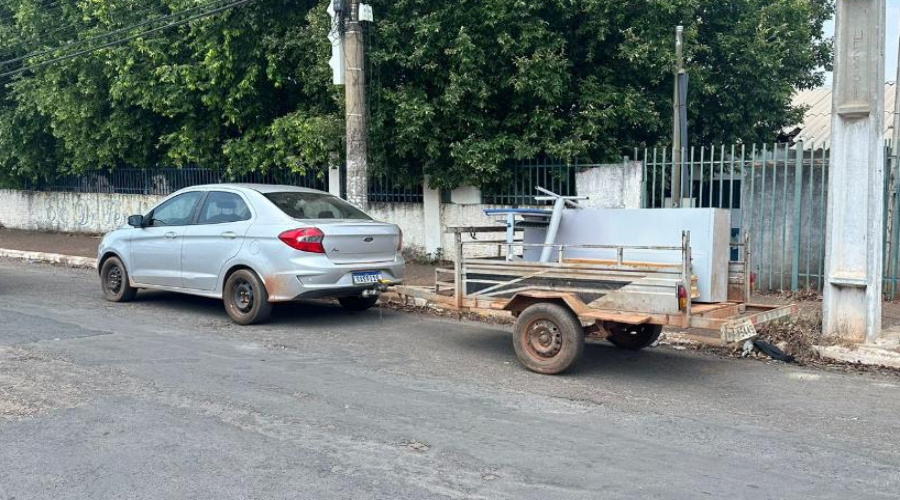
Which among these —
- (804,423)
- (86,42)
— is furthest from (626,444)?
(86,42)

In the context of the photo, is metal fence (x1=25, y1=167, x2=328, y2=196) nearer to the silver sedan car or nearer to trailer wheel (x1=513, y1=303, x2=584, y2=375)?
the silver sedan car

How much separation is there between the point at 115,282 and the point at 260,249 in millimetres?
2984

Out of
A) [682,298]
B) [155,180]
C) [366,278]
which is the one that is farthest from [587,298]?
[155,180]

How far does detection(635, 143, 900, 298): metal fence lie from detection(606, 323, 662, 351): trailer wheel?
325cm

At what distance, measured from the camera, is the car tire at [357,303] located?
32.2 feet

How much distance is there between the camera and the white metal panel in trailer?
6465mm

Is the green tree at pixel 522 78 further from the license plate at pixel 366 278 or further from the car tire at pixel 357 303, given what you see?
the license plate at pixel 366 278

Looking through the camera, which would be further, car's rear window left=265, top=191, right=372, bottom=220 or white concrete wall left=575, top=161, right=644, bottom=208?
white concrete wall left=575, top=161, right=644, bottom=208

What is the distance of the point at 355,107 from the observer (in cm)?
1132

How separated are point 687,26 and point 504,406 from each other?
378 inches

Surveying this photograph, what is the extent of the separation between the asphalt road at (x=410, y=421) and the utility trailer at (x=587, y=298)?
0.37 metres

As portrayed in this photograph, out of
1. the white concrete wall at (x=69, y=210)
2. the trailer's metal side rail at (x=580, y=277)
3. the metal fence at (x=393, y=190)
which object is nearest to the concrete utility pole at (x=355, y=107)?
the metal fence at (x=393, y=190)

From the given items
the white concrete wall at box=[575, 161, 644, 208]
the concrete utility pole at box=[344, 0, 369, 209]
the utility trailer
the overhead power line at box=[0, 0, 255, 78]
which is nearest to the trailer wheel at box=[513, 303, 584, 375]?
the utility trailer

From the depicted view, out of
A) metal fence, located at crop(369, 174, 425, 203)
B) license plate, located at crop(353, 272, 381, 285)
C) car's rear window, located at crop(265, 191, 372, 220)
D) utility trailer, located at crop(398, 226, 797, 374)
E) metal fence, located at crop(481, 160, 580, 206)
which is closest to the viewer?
utility trailer, located at crop(398, 226, 797, 374)
